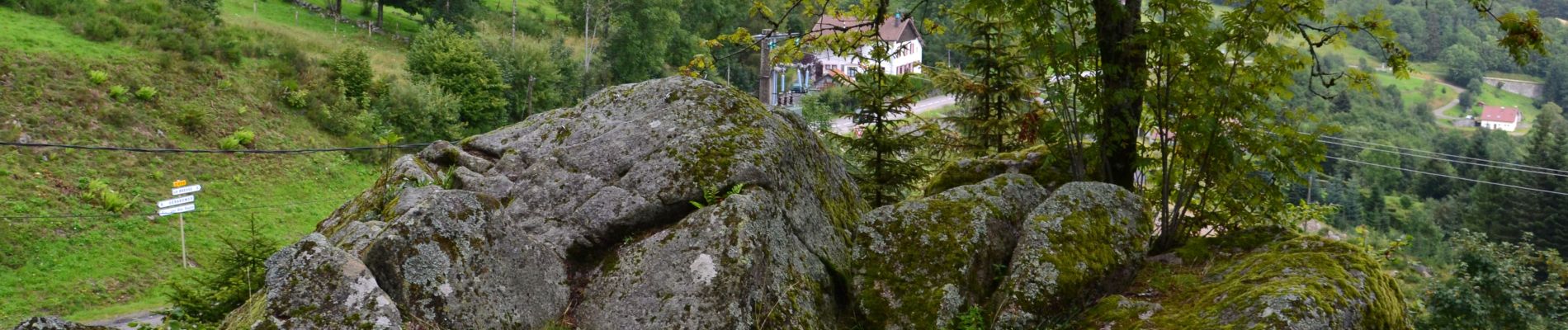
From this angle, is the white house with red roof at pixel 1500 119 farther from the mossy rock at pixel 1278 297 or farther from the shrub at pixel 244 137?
the mossy rock at pixel 1278 297

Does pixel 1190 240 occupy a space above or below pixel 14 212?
above

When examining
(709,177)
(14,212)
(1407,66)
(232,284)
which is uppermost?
(1407,66)

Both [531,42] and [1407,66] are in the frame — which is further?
[531,42]

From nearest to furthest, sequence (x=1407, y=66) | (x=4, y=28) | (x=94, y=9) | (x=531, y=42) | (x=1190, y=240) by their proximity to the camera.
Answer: (x=1190, y=240) < (x=1407, y=66) < (x=4, y=28) < (x=94, y=9) < (x=531, y=42)

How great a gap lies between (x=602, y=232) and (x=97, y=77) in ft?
101

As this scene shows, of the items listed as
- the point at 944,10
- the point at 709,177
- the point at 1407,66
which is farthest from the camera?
the point at 944,10

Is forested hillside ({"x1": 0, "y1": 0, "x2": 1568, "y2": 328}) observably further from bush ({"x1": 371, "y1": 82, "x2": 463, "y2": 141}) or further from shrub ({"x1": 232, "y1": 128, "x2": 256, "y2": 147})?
bush ({"x1": 371, "y1": 82, "x2": 463, "y2": 141})

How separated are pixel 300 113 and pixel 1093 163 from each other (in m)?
34.2

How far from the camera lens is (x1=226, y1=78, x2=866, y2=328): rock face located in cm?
562

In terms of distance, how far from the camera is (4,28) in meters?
31.2

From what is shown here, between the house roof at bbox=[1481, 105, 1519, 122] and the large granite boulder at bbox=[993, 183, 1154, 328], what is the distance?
6416 inches

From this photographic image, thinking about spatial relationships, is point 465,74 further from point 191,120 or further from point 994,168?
point 994,168

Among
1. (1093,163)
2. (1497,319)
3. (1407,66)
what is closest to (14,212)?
(1093,163)

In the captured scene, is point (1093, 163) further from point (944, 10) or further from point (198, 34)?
point (198, 34)
